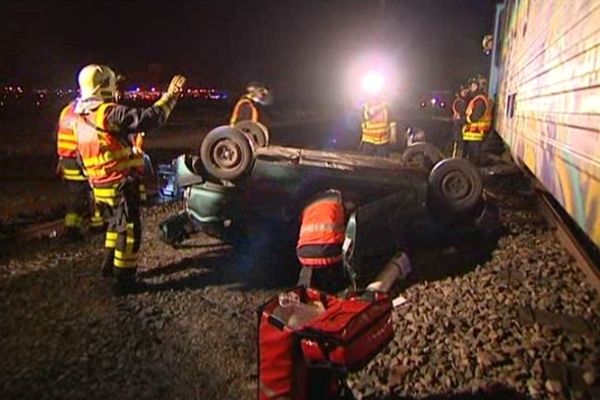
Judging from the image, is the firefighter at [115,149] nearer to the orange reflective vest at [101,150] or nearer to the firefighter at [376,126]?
the orange reflective vest at [101,150]

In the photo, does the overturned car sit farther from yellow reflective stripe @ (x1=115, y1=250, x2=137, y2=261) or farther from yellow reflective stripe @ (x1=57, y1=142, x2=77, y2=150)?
yellow reflective stripe @ (x1=57, y1=142, x2=77, y2=150)

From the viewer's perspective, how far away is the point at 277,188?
491cm

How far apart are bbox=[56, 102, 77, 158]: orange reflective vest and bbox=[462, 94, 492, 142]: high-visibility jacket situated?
8047mm

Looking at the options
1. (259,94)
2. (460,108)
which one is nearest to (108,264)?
(259,94)

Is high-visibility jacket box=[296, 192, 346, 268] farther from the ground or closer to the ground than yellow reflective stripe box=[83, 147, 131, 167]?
closer to the ground

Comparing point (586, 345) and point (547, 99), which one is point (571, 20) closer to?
point (547, 99)

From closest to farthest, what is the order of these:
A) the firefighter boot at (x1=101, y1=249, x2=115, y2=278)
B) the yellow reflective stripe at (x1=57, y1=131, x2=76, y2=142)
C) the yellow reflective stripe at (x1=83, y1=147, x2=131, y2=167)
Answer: the yellow reflective stripe at (x1=83, y1=147, x2=131, y2=167) → the firefighter boot at (x1=101, y1=249, x2=115, y2=278) → the yellow reflective stripe at (x1=57, y1=131, x2=76, y2=142)

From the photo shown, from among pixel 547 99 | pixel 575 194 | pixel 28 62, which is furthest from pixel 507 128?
pixel 28 62

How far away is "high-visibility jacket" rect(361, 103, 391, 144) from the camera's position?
1053 centimetres

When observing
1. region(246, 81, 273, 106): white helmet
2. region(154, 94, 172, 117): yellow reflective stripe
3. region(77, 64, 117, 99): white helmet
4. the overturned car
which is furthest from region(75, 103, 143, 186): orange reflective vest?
region(246, 81, 273, 106): white helmet

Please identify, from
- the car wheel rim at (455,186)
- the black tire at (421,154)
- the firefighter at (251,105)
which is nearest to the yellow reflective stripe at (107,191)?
the car wheel rim at (455,186)

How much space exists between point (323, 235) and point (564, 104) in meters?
3.07

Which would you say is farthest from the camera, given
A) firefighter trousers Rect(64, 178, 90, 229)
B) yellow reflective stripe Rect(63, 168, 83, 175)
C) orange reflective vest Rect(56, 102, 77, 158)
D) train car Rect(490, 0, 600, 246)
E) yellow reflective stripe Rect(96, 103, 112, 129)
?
firefighter trousers Rect(64, 178, 90, 229)

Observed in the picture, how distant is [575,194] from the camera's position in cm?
421
